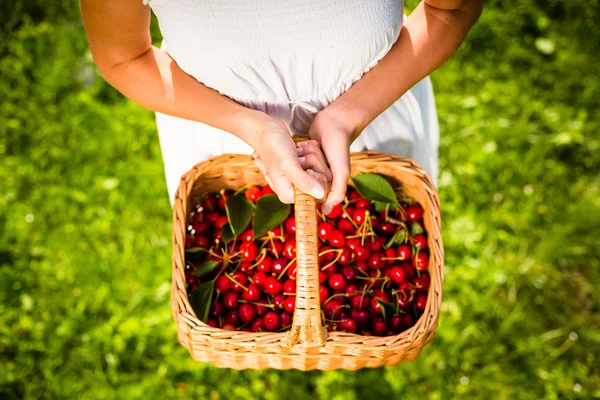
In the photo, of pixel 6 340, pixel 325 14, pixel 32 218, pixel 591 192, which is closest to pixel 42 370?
pixel 6 340

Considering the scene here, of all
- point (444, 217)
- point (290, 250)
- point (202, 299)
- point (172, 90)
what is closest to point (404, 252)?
point (290, 250)

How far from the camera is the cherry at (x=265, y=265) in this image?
124cm

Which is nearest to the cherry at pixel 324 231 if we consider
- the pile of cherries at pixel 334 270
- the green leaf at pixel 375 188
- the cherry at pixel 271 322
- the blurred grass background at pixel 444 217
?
the pile of cherries at pixel 334 270

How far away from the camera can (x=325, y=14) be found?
0.99 meters

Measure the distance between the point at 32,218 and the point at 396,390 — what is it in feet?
5.01

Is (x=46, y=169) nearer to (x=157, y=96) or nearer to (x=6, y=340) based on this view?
(x=6, y=340)

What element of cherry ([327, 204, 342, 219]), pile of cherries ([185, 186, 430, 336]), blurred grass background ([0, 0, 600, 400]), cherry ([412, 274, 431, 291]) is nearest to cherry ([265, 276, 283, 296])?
pile of cherries ([185, 186, 430, 336])

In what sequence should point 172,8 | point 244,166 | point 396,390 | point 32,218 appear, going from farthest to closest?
point 32,218 → point 396,390 → point 244,166 → point 172,8

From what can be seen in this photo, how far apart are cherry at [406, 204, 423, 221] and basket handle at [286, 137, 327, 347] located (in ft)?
1.32

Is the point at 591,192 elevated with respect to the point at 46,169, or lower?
lower

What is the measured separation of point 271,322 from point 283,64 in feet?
1.87

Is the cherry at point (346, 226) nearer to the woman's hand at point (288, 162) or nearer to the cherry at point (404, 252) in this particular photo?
the cherry at point (404, 252)

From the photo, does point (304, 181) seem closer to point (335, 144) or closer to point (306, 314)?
point (335, 144)

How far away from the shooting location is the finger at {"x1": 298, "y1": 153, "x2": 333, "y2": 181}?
3.34ft
